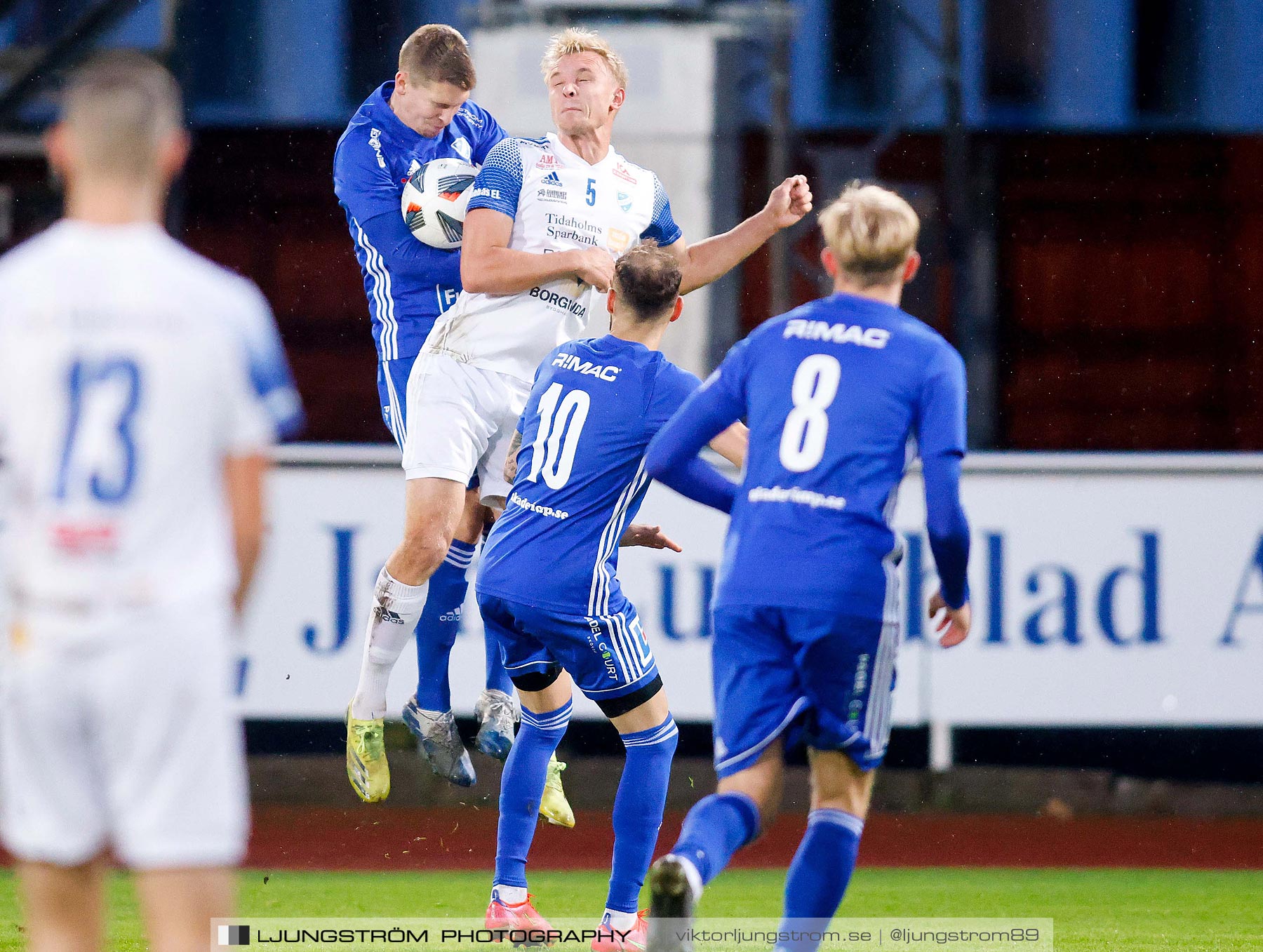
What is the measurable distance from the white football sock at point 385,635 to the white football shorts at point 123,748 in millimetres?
2791

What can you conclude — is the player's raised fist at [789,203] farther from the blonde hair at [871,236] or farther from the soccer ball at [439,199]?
the blonde hair at [871,236]

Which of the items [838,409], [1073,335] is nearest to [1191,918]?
[838,409]

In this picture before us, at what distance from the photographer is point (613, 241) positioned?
518 centimetres

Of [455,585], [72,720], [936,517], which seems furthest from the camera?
[455,585]

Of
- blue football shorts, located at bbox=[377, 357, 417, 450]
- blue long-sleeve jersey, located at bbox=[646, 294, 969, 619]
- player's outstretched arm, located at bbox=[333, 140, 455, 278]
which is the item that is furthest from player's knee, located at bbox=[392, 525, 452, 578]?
blue long-sleeve jersey, located at bbox=[646, 294, 969, 619]

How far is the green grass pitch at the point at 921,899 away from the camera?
5.33 meters

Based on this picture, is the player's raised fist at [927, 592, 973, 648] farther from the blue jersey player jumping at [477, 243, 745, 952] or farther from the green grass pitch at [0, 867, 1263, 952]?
the green grass pitch at [0, 867, 1263, 952]

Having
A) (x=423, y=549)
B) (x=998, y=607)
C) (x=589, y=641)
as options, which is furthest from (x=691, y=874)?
(x=998, y=607)

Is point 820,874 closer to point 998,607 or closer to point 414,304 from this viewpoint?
point 414,304

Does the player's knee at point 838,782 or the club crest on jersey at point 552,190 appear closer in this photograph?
the player's knee at point 838,782

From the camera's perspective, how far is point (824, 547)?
3479mm

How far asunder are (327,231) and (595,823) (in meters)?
4.95

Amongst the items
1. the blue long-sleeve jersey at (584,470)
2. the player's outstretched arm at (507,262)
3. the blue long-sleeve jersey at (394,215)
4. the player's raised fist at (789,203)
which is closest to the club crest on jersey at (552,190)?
the player's outstretched arm at (507,262)

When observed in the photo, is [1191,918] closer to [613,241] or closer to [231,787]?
[613,241]
